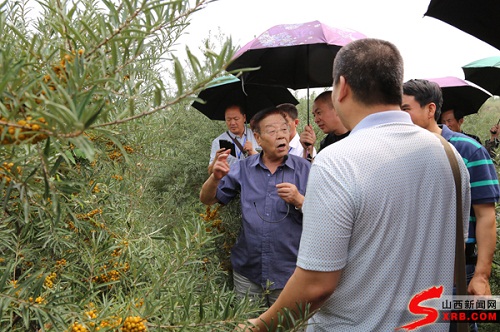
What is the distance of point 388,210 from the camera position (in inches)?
53.1

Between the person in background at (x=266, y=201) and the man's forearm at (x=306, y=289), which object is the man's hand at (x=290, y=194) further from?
the man's forearm at (x=306, y=289)

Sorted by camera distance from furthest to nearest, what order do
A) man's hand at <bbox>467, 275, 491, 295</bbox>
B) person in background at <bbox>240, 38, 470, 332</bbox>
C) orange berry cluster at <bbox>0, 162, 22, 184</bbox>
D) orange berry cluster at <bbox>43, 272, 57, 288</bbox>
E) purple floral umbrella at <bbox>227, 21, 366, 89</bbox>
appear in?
1. purple floral umbrella at <bbox>227, 21, 366, 89</bbox>
2. man's hand at <bbox>467, 275, 491, 295</bbox>
3. person in background at <bbox>240, 38, 470, 332</bbox>
4. orange berry cluster at <bbox>43, 272, 57, 288</bbox>
5. orange berry cluster at <bbox>0, 162, 22, 184</bbox>

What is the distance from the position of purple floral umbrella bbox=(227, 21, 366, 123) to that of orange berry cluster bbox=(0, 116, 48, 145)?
109 inches

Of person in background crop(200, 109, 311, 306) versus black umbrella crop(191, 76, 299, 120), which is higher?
black umbrella crop(191, 76, 299, 120)

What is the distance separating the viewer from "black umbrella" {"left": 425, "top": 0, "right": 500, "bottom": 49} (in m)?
2.58

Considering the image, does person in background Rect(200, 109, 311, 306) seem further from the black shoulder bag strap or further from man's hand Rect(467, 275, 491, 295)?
the black shoulder bag strap

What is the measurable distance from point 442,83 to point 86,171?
4.70m

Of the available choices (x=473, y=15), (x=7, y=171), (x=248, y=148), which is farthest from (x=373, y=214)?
(x=248, y=148)

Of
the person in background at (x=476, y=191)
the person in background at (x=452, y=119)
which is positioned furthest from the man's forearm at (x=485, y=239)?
the person in background at (x=452, y=119)

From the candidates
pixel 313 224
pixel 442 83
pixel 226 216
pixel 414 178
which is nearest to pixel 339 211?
pixel 313 224

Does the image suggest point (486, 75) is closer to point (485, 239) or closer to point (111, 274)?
point (485, 239)

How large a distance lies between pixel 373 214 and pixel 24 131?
95 centimetres

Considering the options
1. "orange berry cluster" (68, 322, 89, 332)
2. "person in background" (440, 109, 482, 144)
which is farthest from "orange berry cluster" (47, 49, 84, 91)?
"person in background" (440, 109, 482, 144)

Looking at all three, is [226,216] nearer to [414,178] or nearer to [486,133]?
[414,178]
